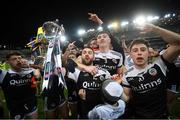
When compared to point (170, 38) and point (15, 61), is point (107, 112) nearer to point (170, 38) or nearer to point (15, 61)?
point (170, 38)

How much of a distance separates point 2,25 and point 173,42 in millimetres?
34405

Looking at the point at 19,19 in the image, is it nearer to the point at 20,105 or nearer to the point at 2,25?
the point at 2,25

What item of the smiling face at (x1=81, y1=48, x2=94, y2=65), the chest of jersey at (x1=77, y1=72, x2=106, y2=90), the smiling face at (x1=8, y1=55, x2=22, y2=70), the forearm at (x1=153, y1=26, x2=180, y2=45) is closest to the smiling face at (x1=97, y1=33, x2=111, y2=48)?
the smiling face at (x1=81, y1=48, x2=94, y2=65)

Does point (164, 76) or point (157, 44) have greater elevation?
point (157, 44)

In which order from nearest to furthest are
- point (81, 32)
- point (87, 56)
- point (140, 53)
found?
1. point (140, 53)
2. point (87, 56)
3. point (81, 32)

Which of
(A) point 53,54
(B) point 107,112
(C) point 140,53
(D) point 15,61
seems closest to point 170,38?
(C) point 140,53

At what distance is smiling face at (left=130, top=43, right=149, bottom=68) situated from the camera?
4.20 meters

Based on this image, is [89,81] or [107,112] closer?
[107,112]

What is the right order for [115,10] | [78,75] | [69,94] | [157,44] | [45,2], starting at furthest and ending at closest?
Answer: [115,10] → [45,2] → [157,44] → [69,94] → [78,75]

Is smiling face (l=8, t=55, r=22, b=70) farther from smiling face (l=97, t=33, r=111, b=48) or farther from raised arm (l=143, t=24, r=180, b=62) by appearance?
raised arm (l=143, t=24, r=180, b=62)

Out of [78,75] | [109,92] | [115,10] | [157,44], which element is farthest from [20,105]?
[115,10]

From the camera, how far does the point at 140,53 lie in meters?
4.18

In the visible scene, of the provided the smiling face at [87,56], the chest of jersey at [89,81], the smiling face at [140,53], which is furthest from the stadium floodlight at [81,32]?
the smiling face at [140,53]

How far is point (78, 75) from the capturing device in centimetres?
515
